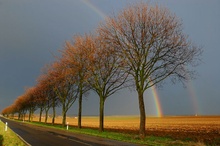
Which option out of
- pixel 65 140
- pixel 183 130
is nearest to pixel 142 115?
pixel 65 140

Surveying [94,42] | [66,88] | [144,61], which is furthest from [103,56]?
[66,88]

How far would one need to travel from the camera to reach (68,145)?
1856cm

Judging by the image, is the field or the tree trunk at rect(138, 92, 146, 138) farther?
the tree trunk at rect(138, 92, 146, 138)

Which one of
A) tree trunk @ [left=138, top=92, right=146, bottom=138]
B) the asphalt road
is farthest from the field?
the asphalt road

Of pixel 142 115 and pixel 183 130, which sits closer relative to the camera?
pixel 142 115

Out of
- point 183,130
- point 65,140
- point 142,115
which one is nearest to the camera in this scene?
point 65,140

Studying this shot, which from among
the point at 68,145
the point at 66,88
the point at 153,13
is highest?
the point at 153,13

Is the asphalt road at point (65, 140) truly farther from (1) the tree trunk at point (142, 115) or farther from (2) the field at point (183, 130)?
(2) the field at point (183, 130)

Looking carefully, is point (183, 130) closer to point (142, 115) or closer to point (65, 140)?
point (142, 115)

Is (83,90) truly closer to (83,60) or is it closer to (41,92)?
(83,60)

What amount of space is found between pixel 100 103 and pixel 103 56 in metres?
6.65

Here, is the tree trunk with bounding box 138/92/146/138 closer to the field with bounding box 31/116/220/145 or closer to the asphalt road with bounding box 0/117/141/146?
the field with bounding box 31/116/220/145

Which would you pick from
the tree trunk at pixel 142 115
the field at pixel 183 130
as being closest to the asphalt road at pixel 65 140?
the tree trunk at pixel 142 115

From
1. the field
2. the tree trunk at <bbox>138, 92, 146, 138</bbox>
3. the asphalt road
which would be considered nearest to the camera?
the asphalt road
